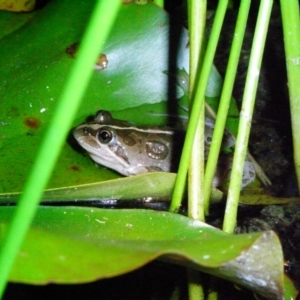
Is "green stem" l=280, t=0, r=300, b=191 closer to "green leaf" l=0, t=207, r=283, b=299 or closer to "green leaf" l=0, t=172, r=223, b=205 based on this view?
"green leaf" l=0, t=172, r=223, b=205

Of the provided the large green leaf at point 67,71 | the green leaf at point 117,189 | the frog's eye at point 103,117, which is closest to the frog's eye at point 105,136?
the frog's eye at point 103,117

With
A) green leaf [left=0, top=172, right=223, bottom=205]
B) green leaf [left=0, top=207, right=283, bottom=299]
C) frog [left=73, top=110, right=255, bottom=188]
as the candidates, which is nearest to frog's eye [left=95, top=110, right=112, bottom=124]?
frog [left=73, top=110, right=255, bottom=188]

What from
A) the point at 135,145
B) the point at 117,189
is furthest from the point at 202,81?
the point at 135,145

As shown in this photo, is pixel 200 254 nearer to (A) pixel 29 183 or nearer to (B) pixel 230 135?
(A) pixel 29 183

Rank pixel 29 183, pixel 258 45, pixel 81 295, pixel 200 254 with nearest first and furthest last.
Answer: pixel 29 183 < pixel 200 254 < pixel 258 45 < pixel 81 295

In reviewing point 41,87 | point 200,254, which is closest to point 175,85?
point 41,87

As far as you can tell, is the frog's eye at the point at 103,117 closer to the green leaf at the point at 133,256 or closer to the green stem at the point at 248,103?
the green stem at the point at 248,103

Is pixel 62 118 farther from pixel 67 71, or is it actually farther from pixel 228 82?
pixel 67 71
